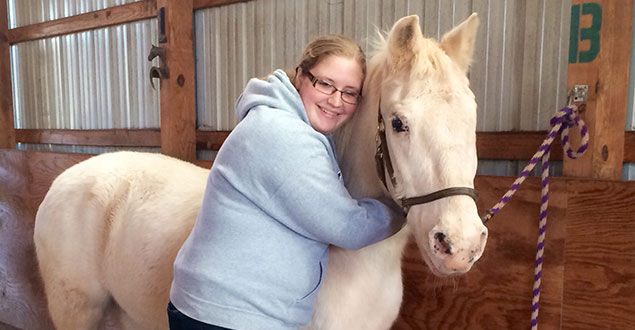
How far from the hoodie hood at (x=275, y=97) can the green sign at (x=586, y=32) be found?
1.15m

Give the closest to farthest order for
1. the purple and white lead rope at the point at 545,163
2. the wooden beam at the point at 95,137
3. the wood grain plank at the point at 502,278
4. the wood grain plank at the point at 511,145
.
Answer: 1. the purple and white lead rope at the point at 545,163
2. the wood grain plank at the point at 502,278
3. the wood grain plank at the point at 511,145
4. the wooden beam at the point at 95,137

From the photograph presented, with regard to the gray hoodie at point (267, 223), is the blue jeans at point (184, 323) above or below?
below

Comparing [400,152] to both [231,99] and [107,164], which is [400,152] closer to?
[107,164]

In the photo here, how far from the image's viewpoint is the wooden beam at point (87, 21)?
3158 mm

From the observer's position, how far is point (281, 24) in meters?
2.66

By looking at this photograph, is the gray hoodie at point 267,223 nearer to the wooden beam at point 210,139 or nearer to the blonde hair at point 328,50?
the blonde hair at point 328,50

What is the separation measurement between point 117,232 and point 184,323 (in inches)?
35.0

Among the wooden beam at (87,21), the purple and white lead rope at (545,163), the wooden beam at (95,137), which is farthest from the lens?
the wooden beam at (95,137)

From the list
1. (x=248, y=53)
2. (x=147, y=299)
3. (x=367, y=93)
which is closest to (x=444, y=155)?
(x=367, y=93)

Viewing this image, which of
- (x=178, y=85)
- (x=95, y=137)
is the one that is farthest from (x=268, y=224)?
(x=95, y=137)

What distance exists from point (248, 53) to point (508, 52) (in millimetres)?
1656

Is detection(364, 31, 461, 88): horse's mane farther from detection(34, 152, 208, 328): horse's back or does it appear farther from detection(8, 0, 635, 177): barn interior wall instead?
detection(34, 152, 208, 328): horse's back

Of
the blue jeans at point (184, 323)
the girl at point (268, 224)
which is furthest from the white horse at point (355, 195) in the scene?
the blue jeans at point (184, 323)

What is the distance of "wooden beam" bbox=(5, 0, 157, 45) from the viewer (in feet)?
10.4
